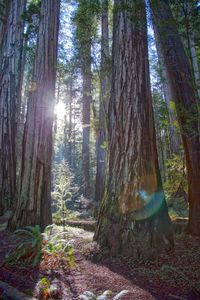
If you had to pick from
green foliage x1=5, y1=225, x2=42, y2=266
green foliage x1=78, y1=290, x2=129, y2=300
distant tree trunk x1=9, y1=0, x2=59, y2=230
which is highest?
distant tree trunk x1=9, y1=0, x2=59, y2=230

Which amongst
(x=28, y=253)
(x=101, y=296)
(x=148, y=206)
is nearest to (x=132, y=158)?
(x=148, y=206)

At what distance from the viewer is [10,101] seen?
307 inches

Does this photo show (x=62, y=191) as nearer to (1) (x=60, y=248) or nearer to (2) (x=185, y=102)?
(1) (x=60, y=248)

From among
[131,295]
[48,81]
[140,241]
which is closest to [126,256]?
[140,241]

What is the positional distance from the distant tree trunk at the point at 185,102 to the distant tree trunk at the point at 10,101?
428 centimetres

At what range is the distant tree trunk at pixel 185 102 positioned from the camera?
4.86 m

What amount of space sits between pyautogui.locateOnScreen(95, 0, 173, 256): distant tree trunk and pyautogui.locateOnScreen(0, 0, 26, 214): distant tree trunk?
3.61 meters

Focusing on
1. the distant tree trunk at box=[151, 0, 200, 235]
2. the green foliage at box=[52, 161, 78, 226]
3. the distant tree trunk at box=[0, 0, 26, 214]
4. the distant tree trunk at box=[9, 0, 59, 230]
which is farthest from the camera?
the distant tree trunk at box=[0, 0, 26, 214]

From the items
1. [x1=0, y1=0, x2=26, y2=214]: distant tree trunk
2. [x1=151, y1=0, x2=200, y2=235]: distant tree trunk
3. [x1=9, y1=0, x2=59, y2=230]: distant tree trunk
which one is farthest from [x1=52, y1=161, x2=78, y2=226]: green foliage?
[x1=151, y1=0, x2=200, y2=235]: distant tree trunk

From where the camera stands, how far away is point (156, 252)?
12.9 feet

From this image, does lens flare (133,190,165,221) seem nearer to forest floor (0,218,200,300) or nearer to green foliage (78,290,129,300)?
forest floor (0,218,200,300)

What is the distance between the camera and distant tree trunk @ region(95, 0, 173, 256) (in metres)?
4.09

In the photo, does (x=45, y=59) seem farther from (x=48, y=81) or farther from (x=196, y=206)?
(x=196, y=206)

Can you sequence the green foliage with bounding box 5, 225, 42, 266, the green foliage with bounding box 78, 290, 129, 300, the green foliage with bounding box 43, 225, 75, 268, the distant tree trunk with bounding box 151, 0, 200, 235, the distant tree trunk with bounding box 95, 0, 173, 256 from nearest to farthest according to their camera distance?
the green foliage with bounding box 78, 290, 129, 300, the green foliage with bounding box 5, 225, 42, 266, the green foliage with bounding box 43, 225, 75, 268, the distant tree trunk with bounding box 95, 0, 173, 256, the distant tree trunk with bounding box 151, 0, 200, 235
